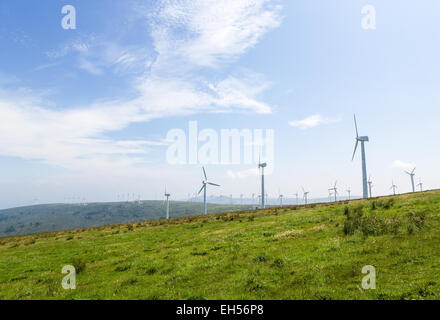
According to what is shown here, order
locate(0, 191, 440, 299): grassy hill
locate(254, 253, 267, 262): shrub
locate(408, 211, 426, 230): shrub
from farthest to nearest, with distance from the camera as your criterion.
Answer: locate(408, 211, 426, 230): shrub, locate(254, 253, 267, 262): shrub, locate(0, 191, 440, 299): grassy hill

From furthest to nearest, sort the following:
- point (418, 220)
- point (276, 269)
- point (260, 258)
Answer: point (418, 220)
point (260, 258)
point (276, 269)

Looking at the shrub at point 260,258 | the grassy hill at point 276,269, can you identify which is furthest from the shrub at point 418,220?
the shrub at point 260,258

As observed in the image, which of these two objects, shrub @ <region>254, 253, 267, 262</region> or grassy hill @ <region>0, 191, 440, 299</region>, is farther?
shrub @ <region>254, 253, 267, 262</region>

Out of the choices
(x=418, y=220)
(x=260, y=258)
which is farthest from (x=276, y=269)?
(x=418, y=220)

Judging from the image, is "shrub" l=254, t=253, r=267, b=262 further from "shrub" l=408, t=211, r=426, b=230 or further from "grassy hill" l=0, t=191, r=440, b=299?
"shrub" l=408, t=211, r=426, b=230

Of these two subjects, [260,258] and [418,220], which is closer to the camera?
[260,258]

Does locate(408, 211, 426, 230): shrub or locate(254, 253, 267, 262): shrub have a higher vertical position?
locate(408, 211, 426, 230): shrub

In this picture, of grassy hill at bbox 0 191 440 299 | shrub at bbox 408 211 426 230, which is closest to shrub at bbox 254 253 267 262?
grassy hill at bbox 0 191 440 299

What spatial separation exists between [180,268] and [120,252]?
11.4 m

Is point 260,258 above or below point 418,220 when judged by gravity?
below

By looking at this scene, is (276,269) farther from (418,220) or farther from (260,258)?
(418,220)

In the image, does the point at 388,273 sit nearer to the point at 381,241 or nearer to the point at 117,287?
the point at 381,241

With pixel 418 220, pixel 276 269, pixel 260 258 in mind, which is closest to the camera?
pixel 276 269
